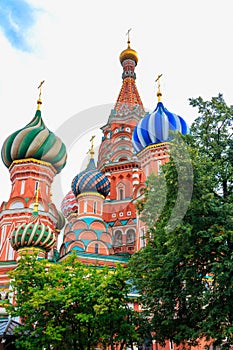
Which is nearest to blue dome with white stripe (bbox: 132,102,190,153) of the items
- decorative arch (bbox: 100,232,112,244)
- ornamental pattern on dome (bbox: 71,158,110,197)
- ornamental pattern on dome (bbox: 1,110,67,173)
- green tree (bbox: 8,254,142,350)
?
ornamental pattern on dome (bbox: 71,158,110,197)

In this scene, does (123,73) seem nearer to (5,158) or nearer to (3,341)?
(5,158)

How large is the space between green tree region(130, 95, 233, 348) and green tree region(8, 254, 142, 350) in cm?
101

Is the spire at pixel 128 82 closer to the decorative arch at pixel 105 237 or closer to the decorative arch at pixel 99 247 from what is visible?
the decorative arch at pixel 105 237

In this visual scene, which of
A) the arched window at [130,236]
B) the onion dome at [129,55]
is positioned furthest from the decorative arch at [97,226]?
the onion dome at [129,55]

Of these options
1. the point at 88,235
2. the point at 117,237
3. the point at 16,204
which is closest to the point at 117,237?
the point at 117,237

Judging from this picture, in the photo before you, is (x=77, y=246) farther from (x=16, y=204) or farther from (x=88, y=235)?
(x=16, y=204)

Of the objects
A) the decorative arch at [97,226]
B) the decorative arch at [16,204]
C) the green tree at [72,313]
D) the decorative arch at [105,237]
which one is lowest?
the green tree at [72,313]

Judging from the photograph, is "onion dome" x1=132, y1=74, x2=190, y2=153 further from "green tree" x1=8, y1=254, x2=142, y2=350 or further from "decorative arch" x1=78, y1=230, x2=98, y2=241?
"green tree" x1=8, y1=254, x2=142, y2=350

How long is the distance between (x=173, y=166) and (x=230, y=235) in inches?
93.4

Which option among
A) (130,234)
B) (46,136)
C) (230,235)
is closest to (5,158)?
(46,136)

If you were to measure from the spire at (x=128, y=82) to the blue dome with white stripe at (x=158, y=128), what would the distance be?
10004mm

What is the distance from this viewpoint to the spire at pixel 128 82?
34.8m

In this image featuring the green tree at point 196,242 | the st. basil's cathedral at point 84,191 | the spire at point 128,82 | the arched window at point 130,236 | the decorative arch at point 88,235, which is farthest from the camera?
the spire at point 128,82

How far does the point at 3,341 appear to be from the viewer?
39.5 ft
